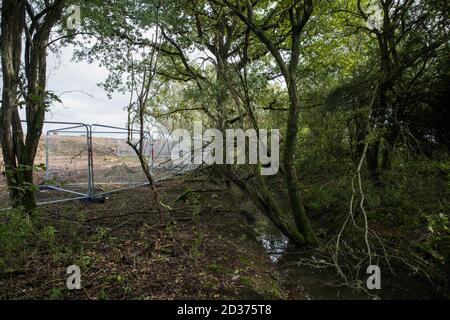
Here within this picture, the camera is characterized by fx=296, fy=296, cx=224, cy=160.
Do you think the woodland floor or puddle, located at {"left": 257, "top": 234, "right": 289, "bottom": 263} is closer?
the woodland floor

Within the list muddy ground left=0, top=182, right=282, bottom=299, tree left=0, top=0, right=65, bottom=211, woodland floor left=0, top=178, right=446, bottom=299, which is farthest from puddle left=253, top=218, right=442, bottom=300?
tree left=0, top=0, right=65, bottom=211

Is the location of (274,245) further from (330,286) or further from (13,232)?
(13,232)

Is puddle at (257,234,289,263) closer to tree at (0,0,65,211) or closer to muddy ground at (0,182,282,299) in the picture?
muddy ground at (0,182,282,299)

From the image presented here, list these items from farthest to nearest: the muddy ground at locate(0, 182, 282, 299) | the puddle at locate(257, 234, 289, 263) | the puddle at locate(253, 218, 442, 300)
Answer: the puddle at locate(257, 234, 289, 263) → the puddle at locate(253, 218, 442, 300) → the muddy ground at locate(0, 182, 282, 299)

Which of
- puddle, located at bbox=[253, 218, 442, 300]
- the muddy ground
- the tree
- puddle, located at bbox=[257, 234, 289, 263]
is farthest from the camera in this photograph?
puddle, located at bbox=[257, 234, 289, 263]

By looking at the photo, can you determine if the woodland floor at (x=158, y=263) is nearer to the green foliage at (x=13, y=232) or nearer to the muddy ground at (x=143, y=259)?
the muddy ground at (x=143, y=259)

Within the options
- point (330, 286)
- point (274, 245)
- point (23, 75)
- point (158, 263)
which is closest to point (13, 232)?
point (158, 263)

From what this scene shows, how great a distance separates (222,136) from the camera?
264 inches

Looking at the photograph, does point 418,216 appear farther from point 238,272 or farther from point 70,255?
point 70,255

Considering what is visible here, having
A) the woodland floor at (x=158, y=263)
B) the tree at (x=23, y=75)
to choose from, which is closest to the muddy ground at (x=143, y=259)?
the woodland floor at (x=158, y=263)

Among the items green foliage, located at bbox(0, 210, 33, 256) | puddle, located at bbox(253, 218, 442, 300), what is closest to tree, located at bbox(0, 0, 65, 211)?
green foliage, located at bbox(0, 210, 33, 256)

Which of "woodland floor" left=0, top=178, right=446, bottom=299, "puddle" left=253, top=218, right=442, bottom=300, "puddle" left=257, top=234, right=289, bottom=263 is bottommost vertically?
"puddle" left=253, top=218, right=442, bottom=300

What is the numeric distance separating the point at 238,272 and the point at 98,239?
6.88ft

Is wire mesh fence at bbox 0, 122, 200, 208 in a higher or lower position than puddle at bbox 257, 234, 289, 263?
higher
